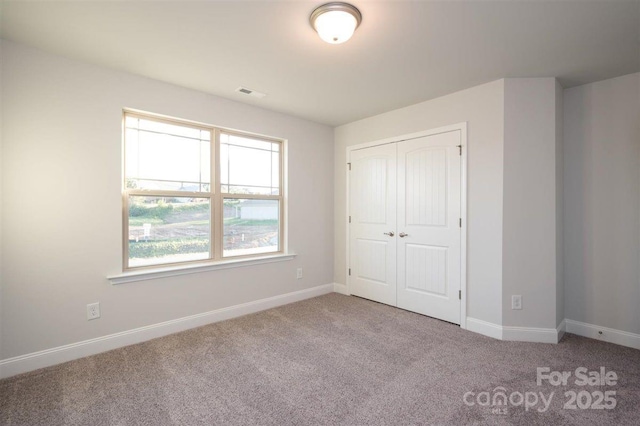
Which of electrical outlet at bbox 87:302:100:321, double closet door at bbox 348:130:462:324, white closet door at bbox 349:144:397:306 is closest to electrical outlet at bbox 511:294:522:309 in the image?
double closet door at bbox 348:130:462:324

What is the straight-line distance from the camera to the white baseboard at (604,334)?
2705 mm

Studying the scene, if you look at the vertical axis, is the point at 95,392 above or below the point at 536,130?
below

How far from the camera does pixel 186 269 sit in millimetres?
3092

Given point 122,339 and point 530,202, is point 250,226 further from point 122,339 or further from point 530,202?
point 530,202

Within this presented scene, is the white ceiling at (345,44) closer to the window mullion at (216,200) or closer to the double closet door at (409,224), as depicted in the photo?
the window mullion at (216,200)

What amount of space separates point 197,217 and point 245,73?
1.58 metres

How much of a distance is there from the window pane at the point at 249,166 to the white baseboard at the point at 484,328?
2697 millimetres

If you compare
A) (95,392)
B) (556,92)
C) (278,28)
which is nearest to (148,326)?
(95,392)

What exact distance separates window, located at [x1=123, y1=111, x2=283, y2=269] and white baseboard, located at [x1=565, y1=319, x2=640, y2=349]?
333 cm

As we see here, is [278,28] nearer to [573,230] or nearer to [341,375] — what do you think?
[341,375]

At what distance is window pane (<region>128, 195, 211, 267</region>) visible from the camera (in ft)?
9.52

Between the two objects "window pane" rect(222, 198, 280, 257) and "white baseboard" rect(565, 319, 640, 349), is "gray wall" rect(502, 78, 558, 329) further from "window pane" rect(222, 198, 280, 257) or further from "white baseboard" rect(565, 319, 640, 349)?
"window pane" rect(222, 198, 280, 257)

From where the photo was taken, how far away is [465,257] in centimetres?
315

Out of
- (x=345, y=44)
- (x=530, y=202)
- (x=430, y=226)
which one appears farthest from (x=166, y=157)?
(x=530, y=202)
